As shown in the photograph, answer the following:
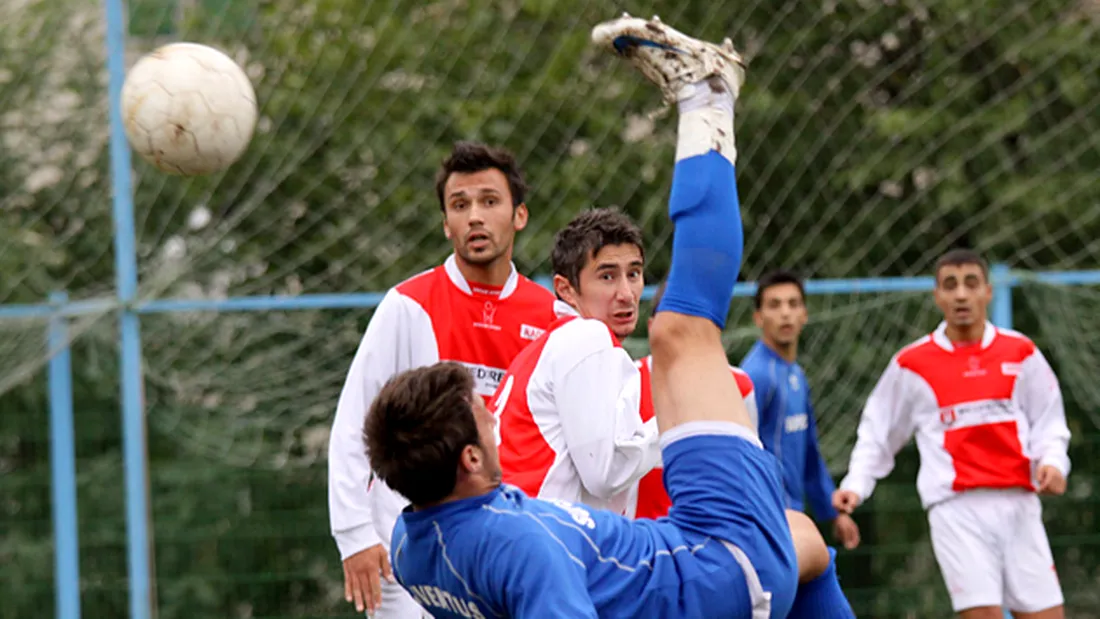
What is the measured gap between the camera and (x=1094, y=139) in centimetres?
788

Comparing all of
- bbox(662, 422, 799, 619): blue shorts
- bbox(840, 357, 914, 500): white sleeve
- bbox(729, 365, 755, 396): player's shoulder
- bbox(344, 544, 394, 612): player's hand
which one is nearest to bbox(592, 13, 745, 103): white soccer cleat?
bbox(662, 422, 799, 619): blue shorts

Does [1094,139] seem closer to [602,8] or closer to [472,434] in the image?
[602,8]

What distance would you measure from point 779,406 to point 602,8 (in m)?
2.71

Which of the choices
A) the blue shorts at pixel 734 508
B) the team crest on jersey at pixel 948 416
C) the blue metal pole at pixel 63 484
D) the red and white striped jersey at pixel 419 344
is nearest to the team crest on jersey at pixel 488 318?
the red and white striped jersey at pixel 419 344

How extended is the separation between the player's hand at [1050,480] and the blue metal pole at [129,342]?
13.5 ft

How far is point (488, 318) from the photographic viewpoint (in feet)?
15.6

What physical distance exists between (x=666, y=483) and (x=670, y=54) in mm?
961

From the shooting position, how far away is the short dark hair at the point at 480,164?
4.71 metres

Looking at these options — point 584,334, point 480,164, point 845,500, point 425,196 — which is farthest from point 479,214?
point 425,196

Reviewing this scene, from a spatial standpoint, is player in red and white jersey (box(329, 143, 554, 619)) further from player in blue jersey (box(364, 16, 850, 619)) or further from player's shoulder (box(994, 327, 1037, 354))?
player's shoulder (box(994, 327, 1037, 354))

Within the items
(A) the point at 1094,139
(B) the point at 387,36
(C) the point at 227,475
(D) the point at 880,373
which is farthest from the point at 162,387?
(A) the point at 1094,139

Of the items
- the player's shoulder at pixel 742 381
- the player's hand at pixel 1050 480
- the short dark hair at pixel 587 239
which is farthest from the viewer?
the player's hand at pixel 1050 480

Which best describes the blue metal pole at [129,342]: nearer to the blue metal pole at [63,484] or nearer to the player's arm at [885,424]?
the blue metal pole at [63,484]

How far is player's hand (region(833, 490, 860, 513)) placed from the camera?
20.7 ft
